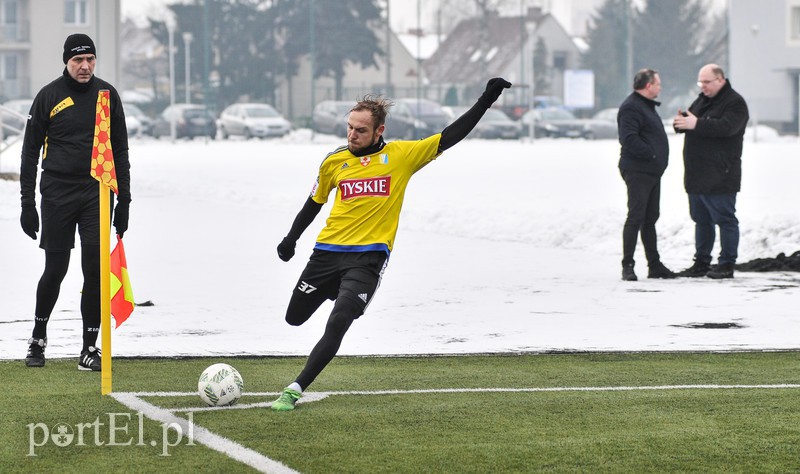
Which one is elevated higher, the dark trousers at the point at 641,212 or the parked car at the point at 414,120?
the parked car at the point at 414,120

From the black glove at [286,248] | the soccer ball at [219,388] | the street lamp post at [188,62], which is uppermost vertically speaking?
the street lamp post at [188,62]

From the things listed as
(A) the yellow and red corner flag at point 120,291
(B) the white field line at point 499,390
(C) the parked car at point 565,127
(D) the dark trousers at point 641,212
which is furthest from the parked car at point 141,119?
(B) the white field line at point 499,390

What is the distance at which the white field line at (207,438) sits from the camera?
555 cm

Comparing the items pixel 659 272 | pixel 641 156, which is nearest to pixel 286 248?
pixel 641 156

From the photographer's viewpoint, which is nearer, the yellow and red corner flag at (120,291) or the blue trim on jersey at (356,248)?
the blue trim on jersey at (356,248)

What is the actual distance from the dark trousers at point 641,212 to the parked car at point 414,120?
38.6 metres

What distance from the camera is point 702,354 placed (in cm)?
895

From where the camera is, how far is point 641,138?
13.0m

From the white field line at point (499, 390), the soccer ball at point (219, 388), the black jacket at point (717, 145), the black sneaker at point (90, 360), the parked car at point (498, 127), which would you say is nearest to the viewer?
the soccer ball at point (219, 388)

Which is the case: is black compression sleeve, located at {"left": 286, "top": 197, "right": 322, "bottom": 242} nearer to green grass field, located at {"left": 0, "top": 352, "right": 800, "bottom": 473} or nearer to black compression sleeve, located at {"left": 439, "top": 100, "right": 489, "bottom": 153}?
black compression sleeve, located at {"left": 439, "top": 100, "right": 489, "bottom": 153}

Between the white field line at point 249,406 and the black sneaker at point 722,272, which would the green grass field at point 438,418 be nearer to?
the white field line at point 249,406

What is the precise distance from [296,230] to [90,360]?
1803 millimetres

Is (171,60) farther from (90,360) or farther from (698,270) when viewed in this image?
(90,360)

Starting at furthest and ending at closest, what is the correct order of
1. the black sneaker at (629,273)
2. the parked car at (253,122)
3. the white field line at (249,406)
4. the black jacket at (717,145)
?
1. the parked car at (253,122)
2. the black sneaker at (629,273)
3. the black jacket at (717,145)
4. the white field line at (249,406)
